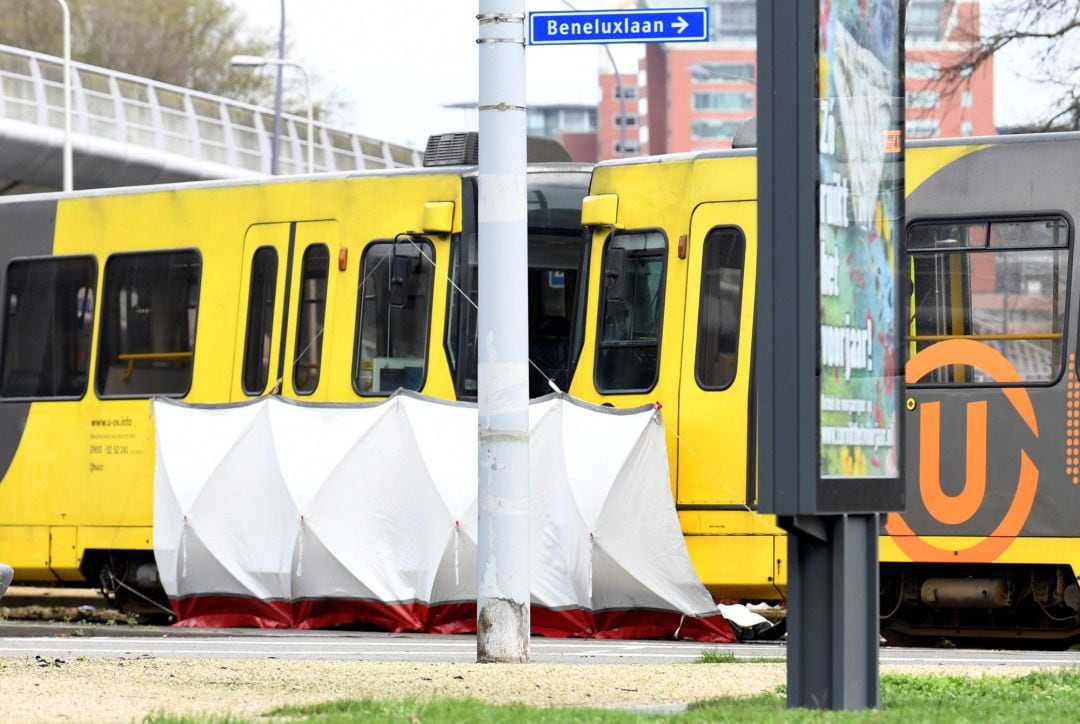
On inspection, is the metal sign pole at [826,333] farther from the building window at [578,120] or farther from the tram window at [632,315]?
the building window at [578,120]

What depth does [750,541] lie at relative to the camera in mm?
13672

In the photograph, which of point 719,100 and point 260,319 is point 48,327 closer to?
point 260,319

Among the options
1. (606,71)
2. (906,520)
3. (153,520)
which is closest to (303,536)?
(153,520)

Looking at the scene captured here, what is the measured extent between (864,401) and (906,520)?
5.59m

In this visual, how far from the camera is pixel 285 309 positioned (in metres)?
15.8

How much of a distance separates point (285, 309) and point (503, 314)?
4953mm

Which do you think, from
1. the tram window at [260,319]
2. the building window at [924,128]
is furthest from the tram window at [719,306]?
the building window at [924,128]

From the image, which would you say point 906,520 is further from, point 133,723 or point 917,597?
point 133,723

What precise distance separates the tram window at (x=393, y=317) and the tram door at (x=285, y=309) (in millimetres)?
332

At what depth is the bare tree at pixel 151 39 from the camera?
237 ft

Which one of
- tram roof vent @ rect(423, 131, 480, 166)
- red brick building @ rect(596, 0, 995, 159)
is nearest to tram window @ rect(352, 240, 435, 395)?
tram roof vent @ rect(423, 131, 480, 166)

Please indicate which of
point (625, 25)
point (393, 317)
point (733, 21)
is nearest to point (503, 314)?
point (625, 25)

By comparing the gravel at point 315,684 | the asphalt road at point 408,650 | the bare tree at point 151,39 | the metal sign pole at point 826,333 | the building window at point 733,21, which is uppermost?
the building window at point 733,21

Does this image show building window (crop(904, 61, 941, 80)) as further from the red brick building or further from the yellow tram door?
the red brick building
